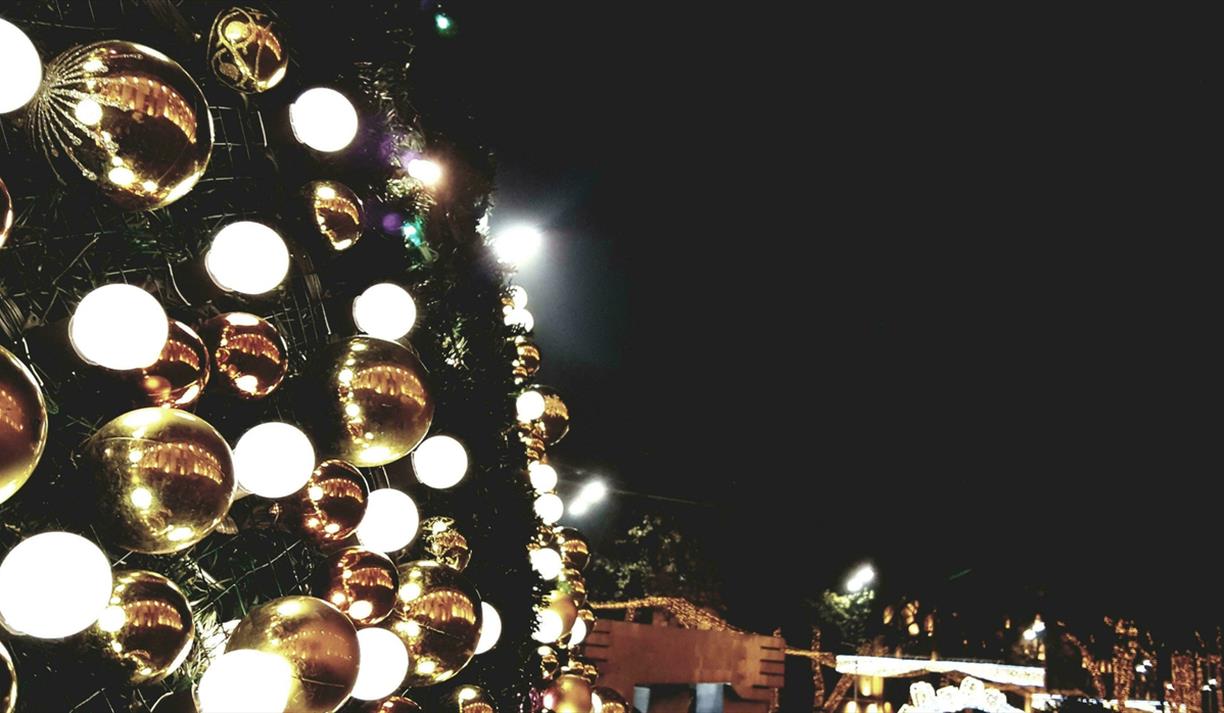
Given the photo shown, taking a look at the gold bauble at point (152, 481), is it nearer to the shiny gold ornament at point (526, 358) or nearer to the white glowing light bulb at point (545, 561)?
the white glowing light bulb at point (545, 561)

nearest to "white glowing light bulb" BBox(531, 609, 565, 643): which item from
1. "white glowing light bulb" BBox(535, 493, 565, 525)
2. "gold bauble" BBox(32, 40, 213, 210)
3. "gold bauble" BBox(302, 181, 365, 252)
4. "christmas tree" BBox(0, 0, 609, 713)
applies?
"christmas tree" BBox(0, 0, 609, 713)

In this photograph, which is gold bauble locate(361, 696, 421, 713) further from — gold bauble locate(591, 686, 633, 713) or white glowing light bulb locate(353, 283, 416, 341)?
gold bauble locate(591, 686, 633, 713)

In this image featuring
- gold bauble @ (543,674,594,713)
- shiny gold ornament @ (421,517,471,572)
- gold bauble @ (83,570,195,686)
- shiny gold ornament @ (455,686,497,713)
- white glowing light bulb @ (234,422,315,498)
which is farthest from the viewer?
gold bauble @ (543,674,594,713)

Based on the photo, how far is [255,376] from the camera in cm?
131

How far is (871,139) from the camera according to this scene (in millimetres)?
4453

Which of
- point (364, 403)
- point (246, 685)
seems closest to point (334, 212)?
point (364, 403)

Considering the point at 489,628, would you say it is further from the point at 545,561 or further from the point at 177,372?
the point at 177,372

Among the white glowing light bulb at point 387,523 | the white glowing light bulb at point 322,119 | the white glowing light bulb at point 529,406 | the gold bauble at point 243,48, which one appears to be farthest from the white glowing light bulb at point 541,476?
the gold bauble at point 243,48

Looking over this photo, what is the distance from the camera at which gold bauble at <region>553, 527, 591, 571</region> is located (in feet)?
9.70

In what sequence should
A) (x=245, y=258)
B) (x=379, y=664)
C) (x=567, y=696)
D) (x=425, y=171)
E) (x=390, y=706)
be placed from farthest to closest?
1. (x=567, y=696)
2. (x=425, y=171)
3. (x=390, y=706)
4. (x=379, y=664)
5. (x=245, y=258)

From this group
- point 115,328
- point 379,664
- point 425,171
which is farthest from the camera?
point 425,171

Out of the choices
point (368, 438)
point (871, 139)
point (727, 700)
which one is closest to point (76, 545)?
point (368, 438)

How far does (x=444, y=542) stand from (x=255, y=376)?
761mm

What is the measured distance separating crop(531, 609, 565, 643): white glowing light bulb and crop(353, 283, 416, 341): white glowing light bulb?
996 millimetres
